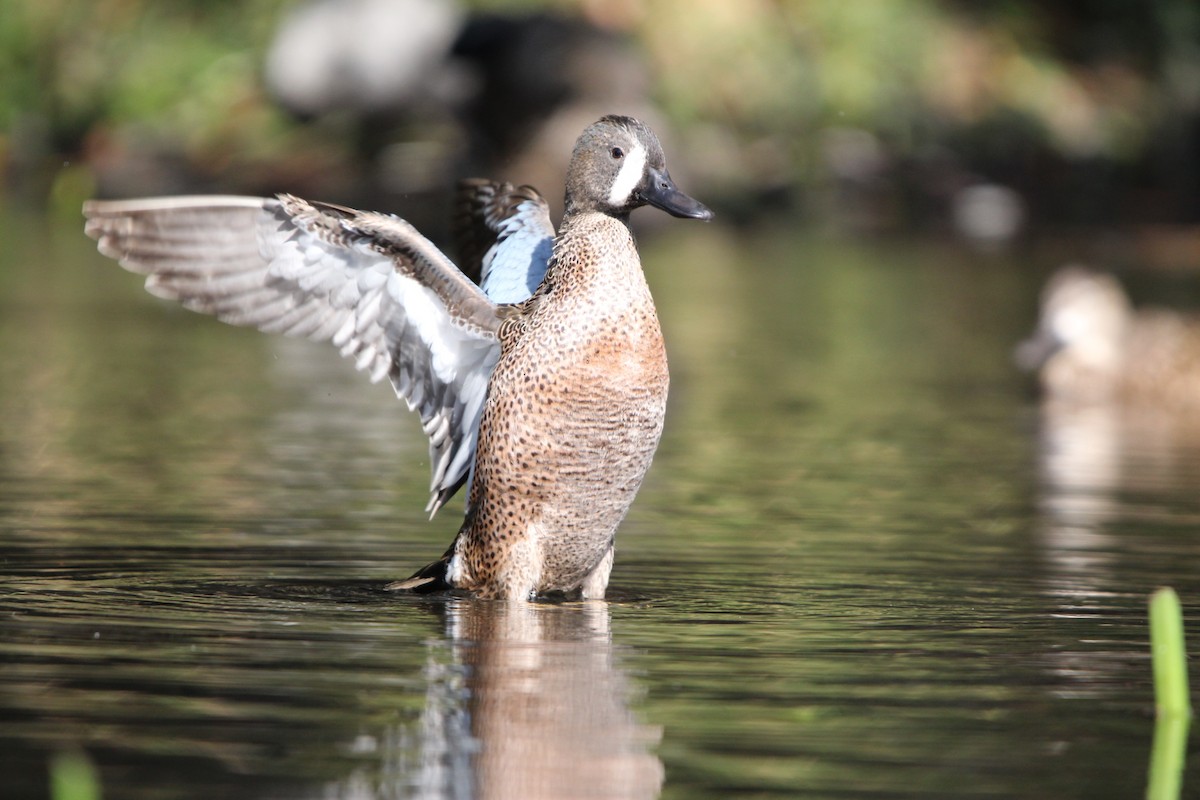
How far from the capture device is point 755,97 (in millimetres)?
26688

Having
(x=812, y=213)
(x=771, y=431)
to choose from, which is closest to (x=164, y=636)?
(x=771, y=431)

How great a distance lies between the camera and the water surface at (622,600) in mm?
4113

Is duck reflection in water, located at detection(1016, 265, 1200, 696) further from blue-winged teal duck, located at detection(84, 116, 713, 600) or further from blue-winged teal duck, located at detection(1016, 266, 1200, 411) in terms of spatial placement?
blue-winged teal duck, located at detection(84, 116, 713, 600)

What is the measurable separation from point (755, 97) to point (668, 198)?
20.7m

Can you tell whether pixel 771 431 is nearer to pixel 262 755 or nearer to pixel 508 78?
pixel 262 755

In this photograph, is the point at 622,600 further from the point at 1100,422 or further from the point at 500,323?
the point at 1100,422

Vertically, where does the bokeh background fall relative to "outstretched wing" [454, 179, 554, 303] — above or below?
above

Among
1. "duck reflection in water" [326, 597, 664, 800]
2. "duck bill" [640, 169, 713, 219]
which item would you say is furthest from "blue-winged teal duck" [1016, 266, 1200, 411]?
"duck reflection in water" [326, 597, 664, 800]

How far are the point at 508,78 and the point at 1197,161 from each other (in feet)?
33.1

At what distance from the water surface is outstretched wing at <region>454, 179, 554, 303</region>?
946 mm

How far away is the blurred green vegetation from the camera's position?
25.4m

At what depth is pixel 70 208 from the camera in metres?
23.5

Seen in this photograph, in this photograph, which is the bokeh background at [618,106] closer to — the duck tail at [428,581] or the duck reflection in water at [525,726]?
the duck tail at [428,581]

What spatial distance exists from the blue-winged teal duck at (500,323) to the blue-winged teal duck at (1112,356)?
23.3 ft
